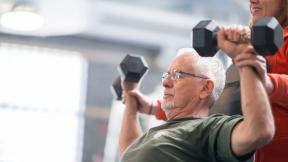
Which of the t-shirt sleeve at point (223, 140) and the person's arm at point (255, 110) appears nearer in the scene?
the person's arm at point (255, 110)

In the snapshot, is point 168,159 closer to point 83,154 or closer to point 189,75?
point 189,75

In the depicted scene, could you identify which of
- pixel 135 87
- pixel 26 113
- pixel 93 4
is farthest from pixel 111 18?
pixel 135 87

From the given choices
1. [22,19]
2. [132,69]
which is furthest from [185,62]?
[22,19]

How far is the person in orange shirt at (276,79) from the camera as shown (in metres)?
1.52

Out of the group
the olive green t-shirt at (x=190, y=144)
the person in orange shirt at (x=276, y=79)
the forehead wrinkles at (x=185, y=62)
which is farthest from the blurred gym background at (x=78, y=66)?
the olive green t-shirt at (x=190, y=144)

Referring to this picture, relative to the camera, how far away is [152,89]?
18.0 ft

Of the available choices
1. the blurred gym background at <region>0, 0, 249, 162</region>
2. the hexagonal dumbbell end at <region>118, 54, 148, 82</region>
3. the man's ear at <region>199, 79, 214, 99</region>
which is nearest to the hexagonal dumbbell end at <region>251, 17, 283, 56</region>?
the man's ear at <region>199, 79, 214, 99</region>

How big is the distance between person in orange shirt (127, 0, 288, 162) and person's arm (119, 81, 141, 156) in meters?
0.64

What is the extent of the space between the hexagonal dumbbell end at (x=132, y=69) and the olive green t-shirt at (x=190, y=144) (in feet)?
1.69

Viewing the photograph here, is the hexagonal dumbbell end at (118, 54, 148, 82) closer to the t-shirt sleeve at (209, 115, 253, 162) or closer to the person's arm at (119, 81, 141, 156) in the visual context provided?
the person's arm at (119, 81, 141, 156)

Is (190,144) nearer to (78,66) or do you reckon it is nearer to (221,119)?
(221,119)

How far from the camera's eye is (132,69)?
2.29m

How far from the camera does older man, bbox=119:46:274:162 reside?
1.46m

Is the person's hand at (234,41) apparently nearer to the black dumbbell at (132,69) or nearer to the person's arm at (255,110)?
the person's arm at (255,110)
